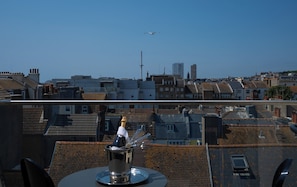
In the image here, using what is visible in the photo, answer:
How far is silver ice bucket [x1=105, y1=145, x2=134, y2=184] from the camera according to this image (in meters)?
1.80

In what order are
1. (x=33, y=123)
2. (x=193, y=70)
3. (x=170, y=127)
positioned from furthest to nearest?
1. (x=193, y=70)
2. (x=170, y=127)
3. (x=33, y=123)

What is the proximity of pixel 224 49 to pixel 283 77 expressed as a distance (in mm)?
18469

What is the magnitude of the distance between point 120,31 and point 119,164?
8480mm

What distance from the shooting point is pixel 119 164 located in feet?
5.94

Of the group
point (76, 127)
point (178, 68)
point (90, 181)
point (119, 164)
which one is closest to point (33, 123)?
point (76, 127)

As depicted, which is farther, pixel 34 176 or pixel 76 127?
pixel 76 127

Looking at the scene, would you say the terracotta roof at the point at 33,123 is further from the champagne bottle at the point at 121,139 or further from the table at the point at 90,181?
the champagne bottle at the point at 121,139

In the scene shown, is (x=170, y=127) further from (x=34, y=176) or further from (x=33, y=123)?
(x=34, y=176)

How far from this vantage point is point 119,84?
23234 millimetres

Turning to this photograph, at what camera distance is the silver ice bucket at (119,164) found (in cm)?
180

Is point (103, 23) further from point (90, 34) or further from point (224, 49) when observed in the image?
point (224, 49)

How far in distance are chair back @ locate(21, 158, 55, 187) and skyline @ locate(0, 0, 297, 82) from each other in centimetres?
444

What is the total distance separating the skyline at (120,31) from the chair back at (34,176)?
4438 millimetres

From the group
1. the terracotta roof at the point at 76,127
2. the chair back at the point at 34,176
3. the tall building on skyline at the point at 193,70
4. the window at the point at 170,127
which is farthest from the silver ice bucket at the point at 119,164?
the tall building on skyline at the point at 193,70
